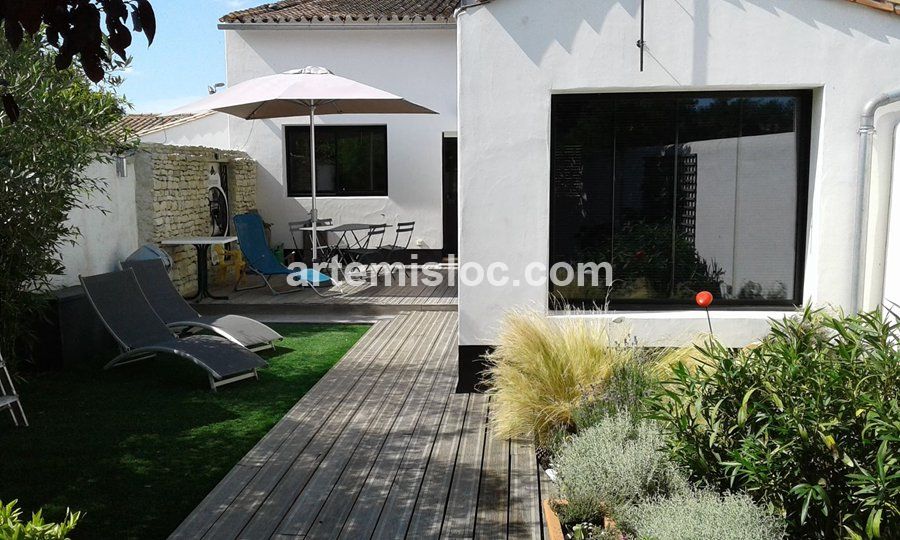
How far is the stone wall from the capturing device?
985cm

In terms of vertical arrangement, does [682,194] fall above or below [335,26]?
below

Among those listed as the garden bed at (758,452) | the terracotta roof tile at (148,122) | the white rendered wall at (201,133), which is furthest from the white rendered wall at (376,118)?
the garden bed at (758,452)

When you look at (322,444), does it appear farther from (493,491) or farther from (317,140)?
(317,140)

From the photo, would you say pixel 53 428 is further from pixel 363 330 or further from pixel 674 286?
pixel 674 286

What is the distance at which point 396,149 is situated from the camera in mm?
14523

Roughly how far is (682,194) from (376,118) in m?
9.20

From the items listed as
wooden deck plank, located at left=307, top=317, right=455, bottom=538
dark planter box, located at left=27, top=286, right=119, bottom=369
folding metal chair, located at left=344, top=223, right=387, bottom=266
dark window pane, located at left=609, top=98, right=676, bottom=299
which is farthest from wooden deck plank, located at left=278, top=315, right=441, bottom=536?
folding metal chair, located at left=344, top=223, right=387, bottom=266

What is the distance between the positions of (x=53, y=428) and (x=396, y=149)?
9763 millimetres

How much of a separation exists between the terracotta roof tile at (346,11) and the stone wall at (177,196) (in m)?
A: 2.91

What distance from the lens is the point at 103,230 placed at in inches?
348

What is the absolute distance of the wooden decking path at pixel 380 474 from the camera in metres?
3.97

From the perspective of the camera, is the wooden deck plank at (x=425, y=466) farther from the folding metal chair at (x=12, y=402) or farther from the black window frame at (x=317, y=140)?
the black window frame at (x=317, y=140)

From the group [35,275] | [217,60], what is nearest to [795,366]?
[35,275]

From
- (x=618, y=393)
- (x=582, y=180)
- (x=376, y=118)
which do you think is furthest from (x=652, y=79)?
(x=376, y=118)
